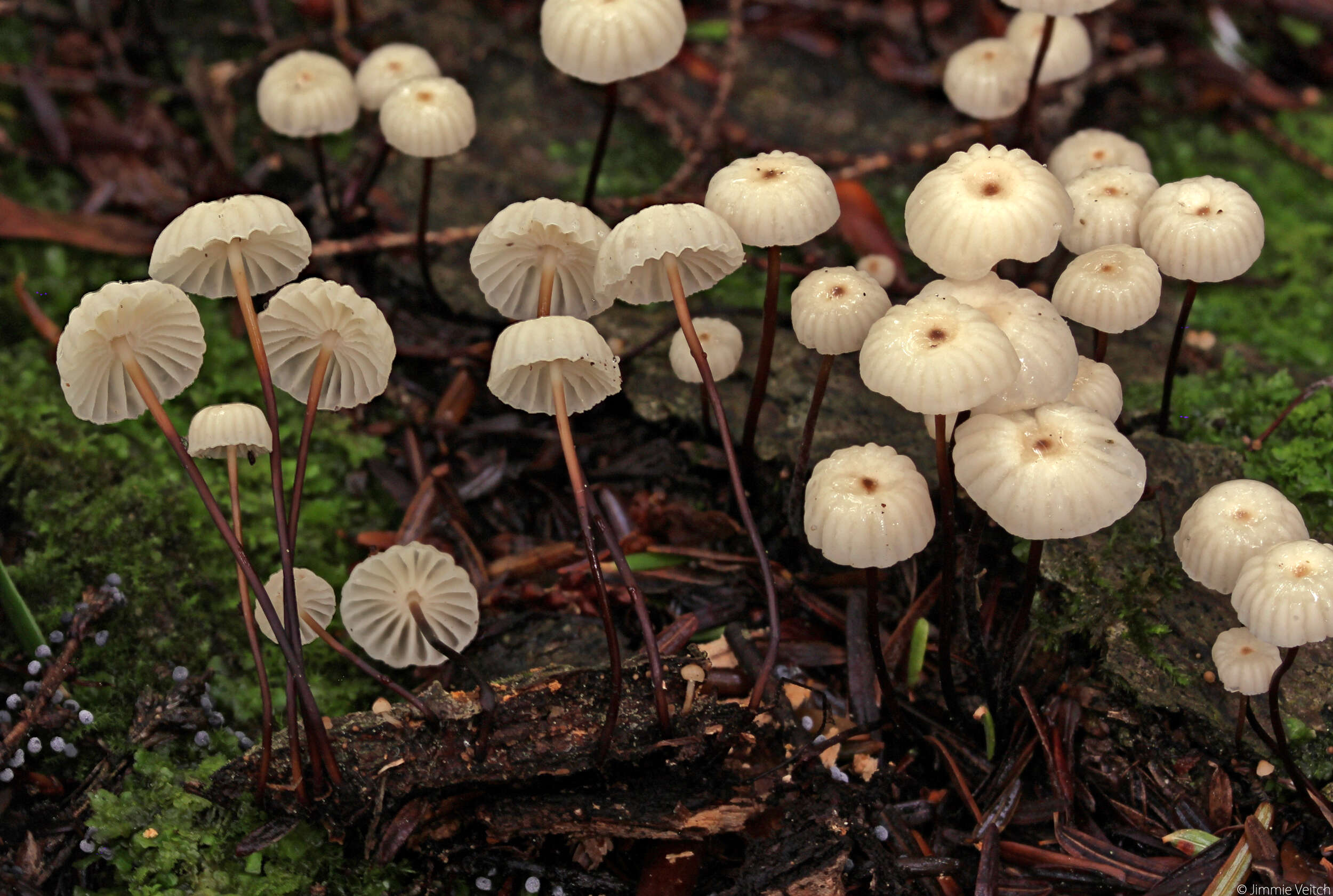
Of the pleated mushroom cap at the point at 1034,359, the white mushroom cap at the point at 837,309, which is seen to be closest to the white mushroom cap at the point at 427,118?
the white mushroom cap at the point at 837,309

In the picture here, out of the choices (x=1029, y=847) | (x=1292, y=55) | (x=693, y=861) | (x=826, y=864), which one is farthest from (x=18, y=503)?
(x=1292, y=55)

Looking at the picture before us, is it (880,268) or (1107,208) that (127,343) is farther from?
(1107,208)

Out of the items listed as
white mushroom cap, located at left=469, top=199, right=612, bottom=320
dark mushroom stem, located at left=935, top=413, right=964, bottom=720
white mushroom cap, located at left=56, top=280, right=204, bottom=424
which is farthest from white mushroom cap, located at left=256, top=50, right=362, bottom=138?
dark mushroom stem, located at left=935, top=413, right=964, bottom=720

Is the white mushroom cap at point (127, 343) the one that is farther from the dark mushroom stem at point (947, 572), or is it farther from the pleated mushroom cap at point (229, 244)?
the dark mushroom stem at point (947, 572)

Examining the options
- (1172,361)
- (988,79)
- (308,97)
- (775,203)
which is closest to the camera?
(775,203)

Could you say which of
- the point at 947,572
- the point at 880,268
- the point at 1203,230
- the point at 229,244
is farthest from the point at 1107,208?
the point at 229,244

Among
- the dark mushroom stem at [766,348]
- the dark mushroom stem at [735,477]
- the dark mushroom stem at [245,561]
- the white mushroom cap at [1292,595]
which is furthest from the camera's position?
the dark mushroom stem at [766,348]
